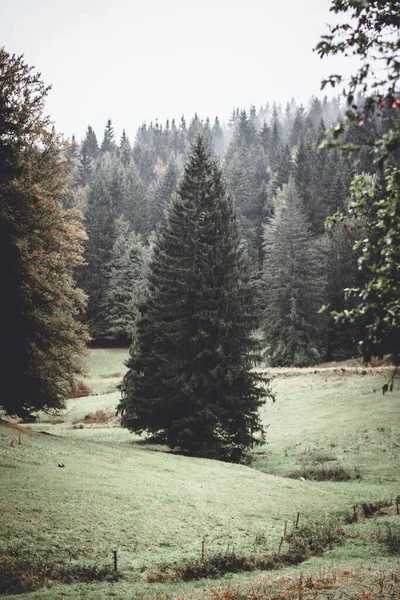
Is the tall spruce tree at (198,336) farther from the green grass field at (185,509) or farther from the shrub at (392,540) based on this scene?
the shrub at (392,540)

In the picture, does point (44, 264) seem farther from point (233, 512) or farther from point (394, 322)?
point (394, 322)

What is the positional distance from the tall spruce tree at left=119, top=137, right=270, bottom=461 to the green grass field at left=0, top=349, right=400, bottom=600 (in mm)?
2184

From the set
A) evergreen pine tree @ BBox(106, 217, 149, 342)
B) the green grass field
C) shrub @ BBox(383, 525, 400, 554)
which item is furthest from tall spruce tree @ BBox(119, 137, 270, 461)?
evergreen pine tree @ BBox(106, 217, 149, 342)

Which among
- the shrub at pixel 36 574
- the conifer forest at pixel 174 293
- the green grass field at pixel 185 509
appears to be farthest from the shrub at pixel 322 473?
the shrub at pixel 36 574

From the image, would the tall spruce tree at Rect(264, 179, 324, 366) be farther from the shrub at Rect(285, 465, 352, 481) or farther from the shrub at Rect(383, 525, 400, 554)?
the shrub at Rect(383, 525, 400, 554)

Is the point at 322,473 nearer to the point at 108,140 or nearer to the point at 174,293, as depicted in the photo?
the point at 174,293

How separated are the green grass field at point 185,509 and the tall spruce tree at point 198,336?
86.0 inches

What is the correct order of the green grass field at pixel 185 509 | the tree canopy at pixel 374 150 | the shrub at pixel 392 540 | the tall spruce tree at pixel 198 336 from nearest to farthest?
the tree canopy at pixel 374 150, the green grass field at pixel 185 509, the shrub at pixel 392 540, the tall spruce tree at pixel 198 336

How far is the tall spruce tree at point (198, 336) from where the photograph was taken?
22.3m

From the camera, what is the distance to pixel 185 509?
12.7 meters

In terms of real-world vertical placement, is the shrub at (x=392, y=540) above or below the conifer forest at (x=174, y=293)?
below

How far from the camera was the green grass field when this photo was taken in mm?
8750

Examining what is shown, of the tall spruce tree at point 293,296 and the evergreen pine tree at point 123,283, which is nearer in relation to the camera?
the tall spruce tree at point 293,296

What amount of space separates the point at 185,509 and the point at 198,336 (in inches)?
426
